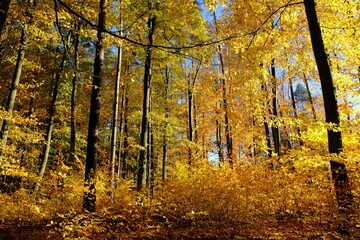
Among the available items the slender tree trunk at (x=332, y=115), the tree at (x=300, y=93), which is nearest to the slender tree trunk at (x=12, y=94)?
the slender tree trunk at (x=332, y=115)

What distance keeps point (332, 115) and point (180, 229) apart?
15.0 feet

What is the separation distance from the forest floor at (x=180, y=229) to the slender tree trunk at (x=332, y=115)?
60cm

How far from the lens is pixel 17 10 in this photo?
8.42 metres

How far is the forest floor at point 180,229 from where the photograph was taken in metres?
5.36

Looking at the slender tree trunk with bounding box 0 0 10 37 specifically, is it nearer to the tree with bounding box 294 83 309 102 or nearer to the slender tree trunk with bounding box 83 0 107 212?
the slender tree trunk with bounding box 83 0 107 212

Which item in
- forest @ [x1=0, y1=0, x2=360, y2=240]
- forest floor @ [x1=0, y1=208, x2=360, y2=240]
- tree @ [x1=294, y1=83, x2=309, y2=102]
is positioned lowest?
forest floor @ [x1=0, y1=208, x2=360, y2=240]

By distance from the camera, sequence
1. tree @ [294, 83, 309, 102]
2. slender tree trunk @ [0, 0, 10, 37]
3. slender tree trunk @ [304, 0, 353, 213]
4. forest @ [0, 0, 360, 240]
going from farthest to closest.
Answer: tree @ [294, 83, 309, 102] < forest @ [0, 0, 360, 240] < slender tree trunk @ [304, 0, 353, 213] < slender tree trunk @ [0, 0, 10, 37]

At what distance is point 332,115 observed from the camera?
20.2 feet

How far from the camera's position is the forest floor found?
5.36 m

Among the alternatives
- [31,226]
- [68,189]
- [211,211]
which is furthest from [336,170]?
[31,226]

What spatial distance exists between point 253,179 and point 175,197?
2.37m

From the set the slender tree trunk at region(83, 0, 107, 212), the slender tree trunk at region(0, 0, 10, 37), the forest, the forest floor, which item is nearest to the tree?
the forest

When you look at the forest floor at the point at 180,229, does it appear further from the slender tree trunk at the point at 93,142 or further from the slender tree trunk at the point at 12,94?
the slender tree trunk at the point at 12,94

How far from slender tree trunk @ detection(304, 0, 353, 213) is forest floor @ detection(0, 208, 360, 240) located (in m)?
0.60
